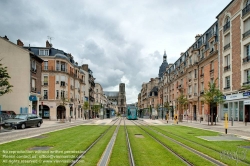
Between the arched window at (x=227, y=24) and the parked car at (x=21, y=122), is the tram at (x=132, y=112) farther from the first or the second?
the parked car at (x=21, y=122)

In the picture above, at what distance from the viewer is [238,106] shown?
100 ft

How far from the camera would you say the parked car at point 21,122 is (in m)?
24.1

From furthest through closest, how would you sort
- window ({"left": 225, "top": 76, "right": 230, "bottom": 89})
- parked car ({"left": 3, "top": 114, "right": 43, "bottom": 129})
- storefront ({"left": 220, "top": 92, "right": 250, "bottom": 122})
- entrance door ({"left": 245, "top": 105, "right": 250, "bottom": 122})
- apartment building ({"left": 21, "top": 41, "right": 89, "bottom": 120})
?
1. apartment building ({"left": 21, "top": 41, "right": 89, "bottom": 120})
2. window ({"left": 225, "top": 76, "right": 230, "bottom": 89})
3. entrance door ({"left": 245, "top": 105, "right": 250, "bottom": 122})
4. storefront ({"left": 220, "top": 92, "right": 250, "bottom": 122})
5. parked car ({"left": 3, "top": 114, "right": 43, "bottom": 129})

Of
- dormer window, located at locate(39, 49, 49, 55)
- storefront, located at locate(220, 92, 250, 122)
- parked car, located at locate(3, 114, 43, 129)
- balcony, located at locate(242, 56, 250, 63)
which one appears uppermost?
dormer window, located at locate(39, 49, 49, 55)

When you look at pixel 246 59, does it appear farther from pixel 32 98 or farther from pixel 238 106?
pixel 32 98

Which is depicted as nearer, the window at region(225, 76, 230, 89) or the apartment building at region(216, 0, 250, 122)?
the apartment building at region(216, 0, 250, 122)

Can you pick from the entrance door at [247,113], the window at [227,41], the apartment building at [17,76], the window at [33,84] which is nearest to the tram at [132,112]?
the window at [33,84]

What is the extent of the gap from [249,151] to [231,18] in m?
26.7

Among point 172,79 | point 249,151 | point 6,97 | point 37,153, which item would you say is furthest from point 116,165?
point 172,79

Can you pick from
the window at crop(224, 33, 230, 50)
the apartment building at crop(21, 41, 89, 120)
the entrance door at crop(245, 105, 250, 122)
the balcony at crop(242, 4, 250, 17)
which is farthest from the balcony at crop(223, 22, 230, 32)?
the apartment building at crop(21, 41, 89, 120)

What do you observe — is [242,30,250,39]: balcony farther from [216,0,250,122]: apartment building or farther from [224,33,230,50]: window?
[224,33,230,50]: window

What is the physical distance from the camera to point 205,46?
1741 inches

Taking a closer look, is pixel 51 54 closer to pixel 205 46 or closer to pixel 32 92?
pixel 32 92

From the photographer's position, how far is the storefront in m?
28.7
